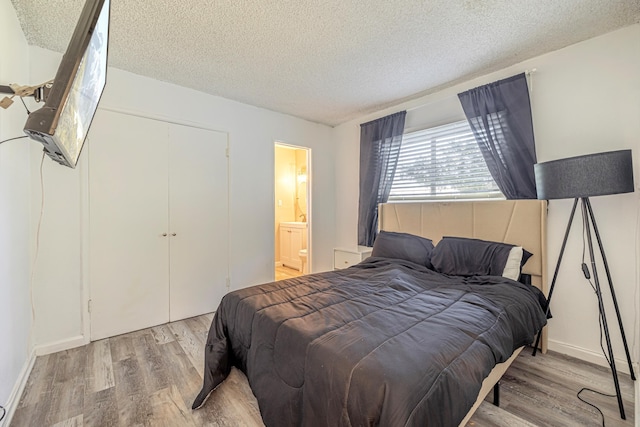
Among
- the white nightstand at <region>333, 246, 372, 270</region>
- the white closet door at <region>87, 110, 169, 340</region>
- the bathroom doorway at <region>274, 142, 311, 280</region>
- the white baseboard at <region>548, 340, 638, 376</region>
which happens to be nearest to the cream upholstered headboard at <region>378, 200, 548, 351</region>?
the white baseboard at <region>548, 340, 638, 376</region>

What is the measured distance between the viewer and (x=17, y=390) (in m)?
1.75

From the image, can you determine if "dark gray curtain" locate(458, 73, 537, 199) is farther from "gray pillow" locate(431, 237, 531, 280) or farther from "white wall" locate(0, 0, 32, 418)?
"white wall" locate(0, 0, 32, 418)

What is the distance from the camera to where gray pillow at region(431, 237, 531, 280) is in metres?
2.27

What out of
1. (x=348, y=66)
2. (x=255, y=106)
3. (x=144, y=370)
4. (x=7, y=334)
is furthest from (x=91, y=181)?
(x=348, y=66)

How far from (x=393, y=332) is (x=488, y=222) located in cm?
182

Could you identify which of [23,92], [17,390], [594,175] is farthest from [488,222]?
[17,390]

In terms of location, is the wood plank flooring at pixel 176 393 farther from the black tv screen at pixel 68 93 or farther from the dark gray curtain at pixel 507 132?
the black tv screen at pixel 68 93

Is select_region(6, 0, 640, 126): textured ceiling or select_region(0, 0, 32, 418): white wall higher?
select_region(6, 0, 640, 126): textured ceiling

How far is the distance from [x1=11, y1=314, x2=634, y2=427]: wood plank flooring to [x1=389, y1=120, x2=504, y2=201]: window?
Result: 1.54 meters

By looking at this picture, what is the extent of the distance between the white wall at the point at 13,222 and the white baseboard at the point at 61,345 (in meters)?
0.21

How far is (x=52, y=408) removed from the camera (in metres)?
1.68

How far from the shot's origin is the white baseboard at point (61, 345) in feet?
7.43

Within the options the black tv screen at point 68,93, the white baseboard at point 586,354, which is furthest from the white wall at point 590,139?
the black tv screen at point 68,93

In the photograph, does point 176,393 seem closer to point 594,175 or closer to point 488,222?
point 488,222
